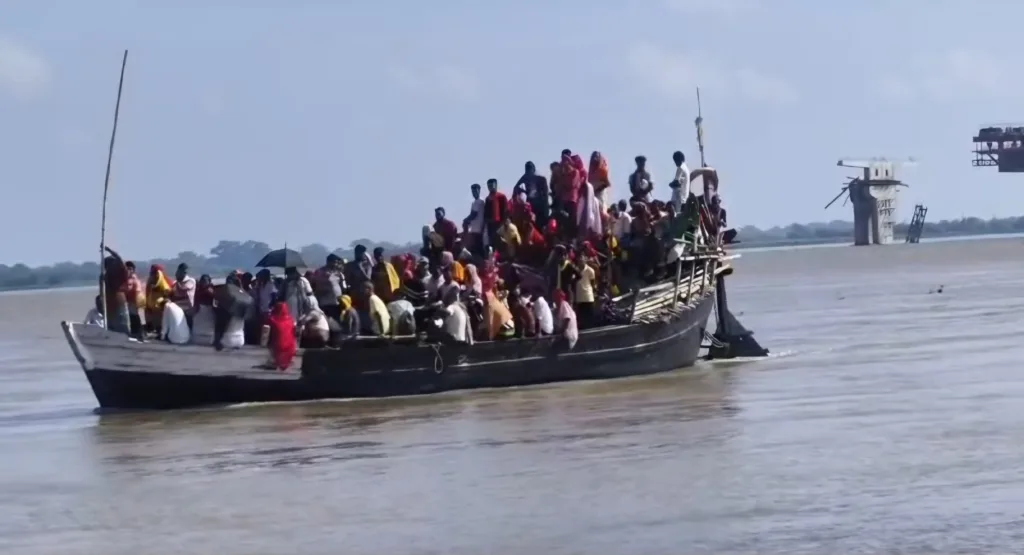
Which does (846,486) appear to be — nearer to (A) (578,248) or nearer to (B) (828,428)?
(B) (828,428)

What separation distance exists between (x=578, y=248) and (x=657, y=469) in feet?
29.5

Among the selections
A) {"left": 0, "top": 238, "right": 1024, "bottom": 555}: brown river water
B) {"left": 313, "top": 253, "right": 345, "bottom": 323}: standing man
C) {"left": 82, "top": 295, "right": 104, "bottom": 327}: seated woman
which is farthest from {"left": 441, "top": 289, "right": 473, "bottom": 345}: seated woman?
{"left": 82, "top": 295, "right": 104, "bottom": 327}: seated woman

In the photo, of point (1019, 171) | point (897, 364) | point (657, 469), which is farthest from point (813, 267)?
point (657, 469)

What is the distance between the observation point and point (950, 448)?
62.2 feet

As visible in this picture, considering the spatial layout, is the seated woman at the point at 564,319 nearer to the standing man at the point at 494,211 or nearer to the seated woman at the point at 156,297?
the standing man at the point at 494,211

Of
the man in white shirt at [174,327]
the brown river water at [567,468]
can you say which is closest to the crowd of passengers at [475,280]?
the man in white shirt at [174,327]

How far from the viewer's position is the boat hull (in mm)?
24109

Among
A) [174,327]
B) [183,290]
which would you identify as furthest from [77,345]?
[183,290]

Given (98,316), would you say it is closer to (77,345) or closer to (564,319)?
(77,345)

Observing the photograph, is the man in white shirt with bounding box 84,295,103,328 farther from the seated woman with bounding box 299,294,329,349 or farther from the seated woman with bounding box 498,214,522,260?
the seated woman with bounding box 498,214,522,260

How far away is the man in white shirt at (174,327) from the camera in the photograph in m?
24.2

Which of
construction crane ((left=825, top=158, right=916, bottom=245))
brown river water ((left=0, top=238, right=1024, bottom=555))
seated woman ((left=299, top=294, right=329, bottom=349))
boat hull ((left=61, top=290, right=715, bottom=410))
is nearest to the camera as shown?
brown river water ((left=0, top=238, right=1024, bottom=555))

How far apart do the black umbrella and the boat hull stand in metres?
1.28

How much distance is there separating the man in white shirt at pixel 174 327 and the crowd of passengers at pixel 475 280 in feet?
0.04
